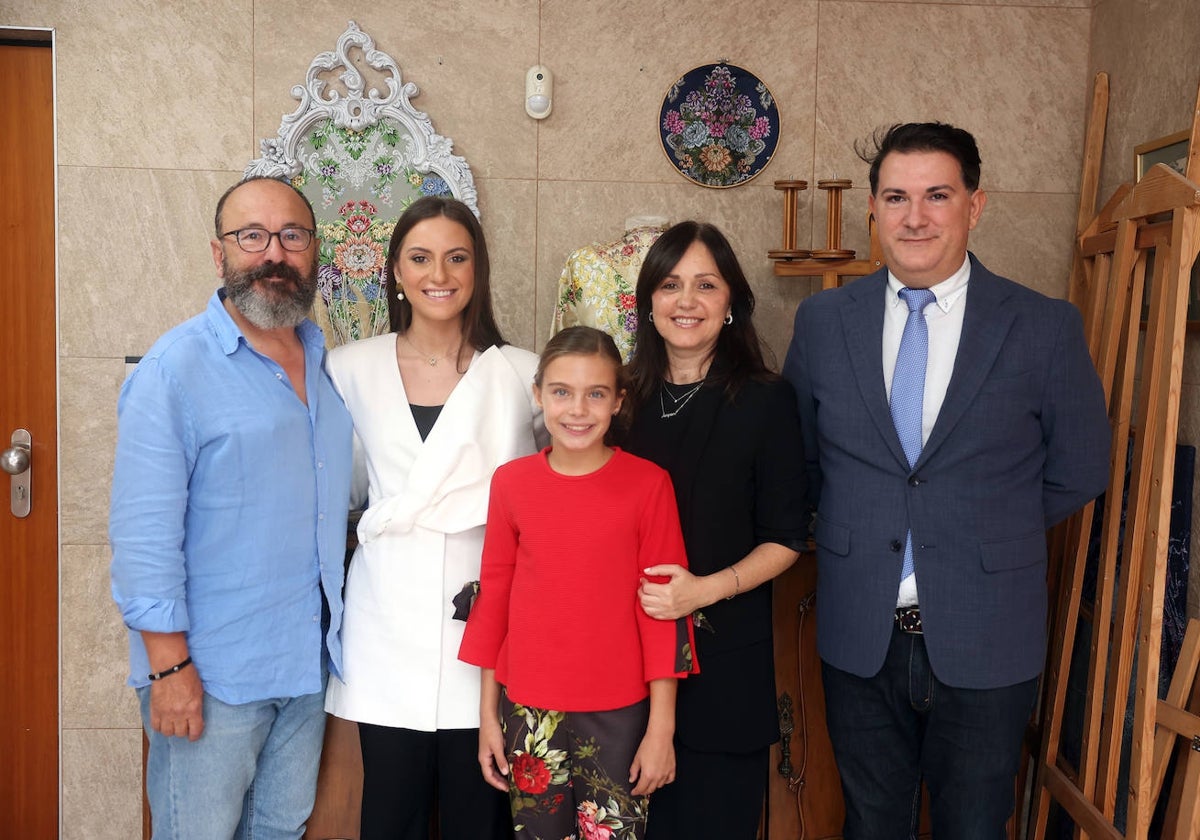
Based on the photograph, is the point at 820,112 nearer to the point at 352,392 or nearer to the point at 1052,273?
the point at 1052,273

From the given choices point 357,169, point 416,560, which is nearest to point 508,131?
point 357,169

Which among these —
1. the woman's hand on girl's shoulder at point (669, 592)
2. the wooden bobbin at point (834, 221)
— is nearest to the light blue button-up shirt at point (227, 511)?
the woman's hand on girl's shoulder at point (669, 592)

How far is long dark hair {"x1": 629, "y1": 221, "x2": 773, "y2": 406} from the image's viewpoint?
1.71m

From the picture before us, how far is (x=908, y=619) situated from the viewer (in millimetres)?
1671

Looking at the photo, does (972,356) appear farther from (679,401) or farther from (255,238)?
(255,238)

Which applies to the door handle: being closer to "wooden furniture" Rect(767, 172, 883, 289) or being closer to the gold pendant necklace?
the gold pendant necklace

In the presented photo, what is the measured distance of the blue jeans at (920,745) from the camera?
5.46ft

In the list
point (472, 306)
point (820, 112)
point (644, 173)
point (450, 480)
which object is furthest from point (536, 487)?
point (820, 112)

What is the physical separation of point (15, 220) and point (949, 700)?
2712 millimetres

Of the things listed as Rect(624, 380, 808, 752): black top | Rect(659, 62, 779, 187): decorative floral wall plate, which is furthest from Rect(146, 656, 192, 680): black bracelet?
Rect(659, 62, 779, 187): decorative floral wall plate

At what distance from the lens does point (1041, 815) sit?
2262 millimetres

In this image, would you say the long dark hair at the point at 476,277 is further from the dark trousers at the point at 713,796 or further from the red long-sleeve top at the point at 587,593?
the dark trousers at the point at 713,796

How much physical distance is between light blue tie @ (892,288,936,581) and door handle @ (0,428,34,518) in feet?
7.84

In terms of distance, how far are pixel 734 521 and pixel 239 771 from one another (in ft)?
3.19
